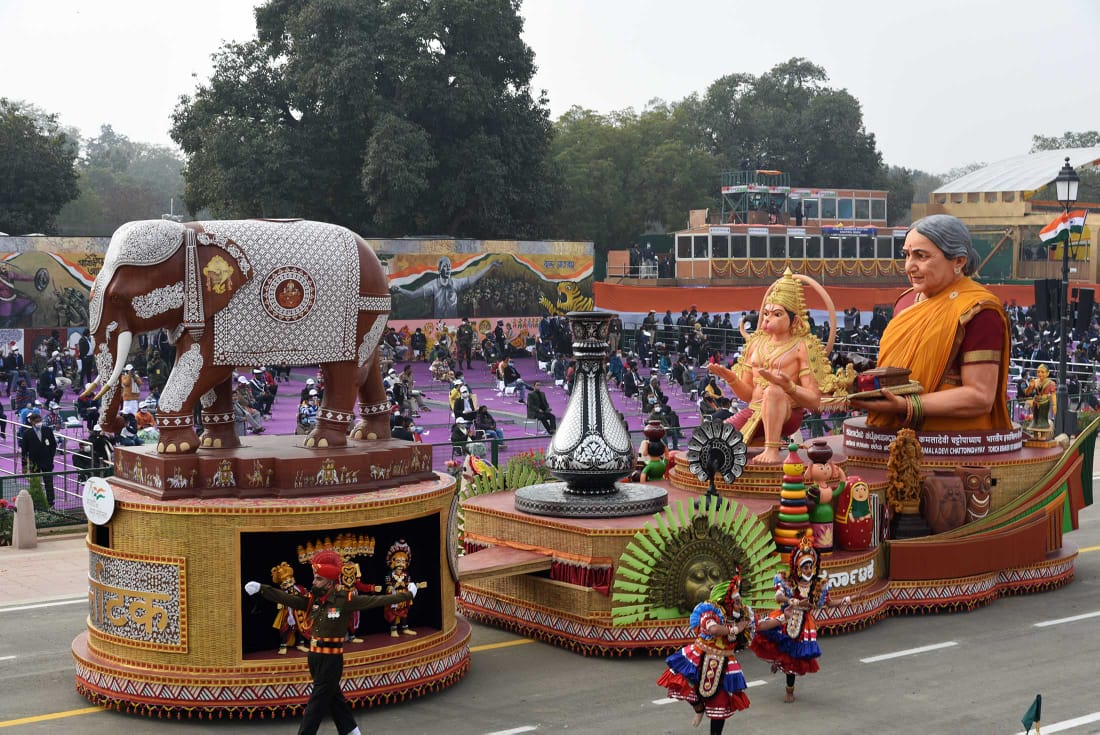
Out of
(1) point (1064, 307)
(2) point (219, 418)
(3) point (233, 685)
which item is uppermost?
(1) point (1064, 307)

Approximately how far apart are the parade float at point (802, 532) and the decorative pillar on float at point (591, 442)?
8cm

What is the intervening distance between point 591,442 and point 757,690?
2992 mm

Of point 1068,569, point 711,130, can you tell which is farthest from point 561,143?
point 1068,569

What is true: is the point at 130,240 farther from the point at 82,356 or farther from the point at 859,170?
the point at 859,170

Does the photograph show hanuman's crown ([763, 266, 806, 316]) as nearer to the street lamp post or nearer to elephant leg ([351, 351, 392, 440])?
elephant leg ([351, 351, 392, 440])

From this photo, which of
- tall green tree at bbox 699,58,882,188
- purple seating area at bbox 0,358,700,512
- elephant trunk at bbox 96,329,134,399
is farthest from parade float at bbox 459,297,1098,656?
tall green tree at bbox 699,58,882,188

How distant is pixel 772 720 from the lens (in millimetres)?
11930

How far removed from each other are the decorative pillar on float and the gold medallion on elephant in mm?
2929

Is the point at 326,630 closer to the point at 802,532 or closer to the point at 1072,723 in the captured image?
the point at 802,532

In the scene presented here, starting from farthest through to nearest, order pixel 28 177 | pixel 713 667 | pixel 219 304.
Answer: pixel 28 177
pixel 219 304
pixel 713 667

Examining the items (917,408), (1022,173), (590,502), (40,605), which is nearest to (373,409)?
(590,502)

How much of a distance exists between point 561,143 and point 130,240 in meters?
64.5

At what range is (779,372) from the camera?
1614 centimetres

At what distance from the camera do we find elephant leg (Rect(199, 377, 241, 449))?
42.2 ft
